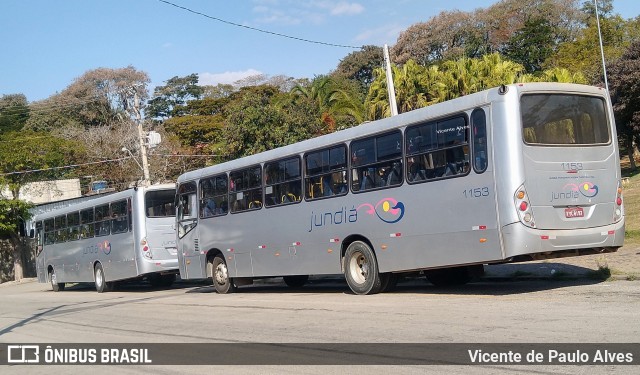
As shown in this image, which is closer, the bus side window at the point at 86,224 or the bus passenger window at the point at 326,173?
the bus passenger window at the point at 326,173

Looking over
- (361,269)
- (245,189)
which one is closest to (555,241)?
(361,269)

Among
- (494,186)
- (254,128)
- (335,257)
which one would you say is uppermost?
(254,128)

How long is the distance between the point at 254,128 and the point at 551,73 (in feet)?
47.3

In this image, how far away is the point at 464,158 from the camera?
456 inches

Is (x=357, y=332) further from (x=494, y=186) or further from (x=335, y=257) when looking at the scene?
(x=335, y=257)

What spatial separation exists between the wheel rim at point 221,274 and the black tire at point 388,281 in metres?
5.71

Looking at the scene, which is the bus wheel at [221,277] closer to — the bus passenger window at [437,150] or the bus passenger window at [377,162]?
the bus passenger window at [377,162]

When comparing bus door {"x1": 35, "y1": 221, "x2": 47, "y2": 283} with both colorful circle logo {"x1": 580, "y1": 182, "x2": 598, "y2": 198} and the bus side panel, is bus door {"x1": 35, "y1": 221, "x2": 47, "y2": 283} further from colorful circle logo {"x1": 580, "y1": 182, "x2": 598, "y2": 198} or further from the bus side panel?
colorful circle logo {"x1": 580, "y1": 182, "x2": 598, "y2": 198}

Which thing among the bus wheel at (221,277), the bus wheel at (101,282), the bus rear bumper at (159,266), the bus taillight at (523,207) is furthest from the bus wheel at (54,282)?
the bus taillight at (523,207)

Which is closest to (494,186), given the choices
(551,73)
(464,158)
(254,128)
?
(464,158)

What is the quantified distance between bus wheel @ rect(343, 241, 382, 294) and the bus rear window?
4.06m

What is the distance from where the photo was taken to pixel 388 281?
45.8 ft

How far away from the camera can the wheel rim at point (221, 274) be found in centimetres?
1866

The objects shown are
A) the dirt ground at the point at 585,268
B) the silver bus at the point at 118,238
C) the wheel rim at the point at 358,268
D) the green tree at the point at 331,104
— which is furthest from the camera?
the green tree at the point at 331,104
